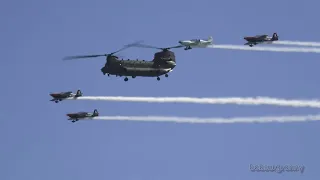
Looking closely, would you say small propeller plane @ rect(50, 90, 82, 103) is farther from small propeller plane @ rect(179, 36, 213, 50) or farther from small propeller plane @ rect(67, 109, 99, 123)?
small propeller plane @ rect(179, 36, 213, 50)

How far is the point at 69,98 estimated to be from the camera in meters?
128

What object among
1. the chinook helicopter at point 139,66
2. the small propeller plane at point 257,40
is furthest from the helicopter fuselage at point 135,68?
the small propeller plane at point 257,40


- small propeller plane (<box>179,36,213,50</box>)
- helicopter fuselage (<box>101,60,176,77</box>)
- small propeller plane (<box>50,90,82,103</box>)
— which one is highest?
small propeller plane (<box>179,36,213,50</box>)

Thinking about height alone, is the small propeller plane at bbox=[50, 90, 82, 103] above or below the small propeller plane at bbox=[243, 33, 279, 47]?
below

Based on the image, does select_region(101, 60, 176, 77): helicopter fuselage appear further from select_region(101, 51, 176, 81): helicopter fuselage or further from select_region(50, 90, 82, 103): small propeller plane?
select_region(50, 90, 82, 103): small propeller plane

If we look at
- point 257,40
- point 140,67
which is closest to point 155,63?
point 140,67

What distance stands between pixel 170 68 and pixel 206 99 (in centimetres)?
1163

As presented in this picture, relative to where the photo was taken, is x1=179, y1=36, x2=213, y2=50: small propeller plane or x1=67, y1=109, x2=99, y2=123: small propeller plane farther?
x1=67, y1=109, x2=99, y2=123: small propeller plane

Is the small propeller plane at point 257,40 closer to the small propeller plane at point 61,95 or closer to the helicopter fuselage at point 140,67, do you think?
the helicopter fuselage at point 140,67

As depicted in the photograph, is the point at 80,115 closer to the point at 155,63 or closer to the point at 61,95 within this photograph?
the point at 61,95

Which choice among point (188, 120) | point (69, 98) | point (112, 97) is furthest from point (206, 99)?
point (69, 98)

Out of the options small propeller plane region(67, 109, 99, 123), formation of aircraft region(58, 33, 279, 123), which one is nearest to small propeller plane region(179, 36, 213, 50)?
formation of aircraft region(58, 33, 279, 123)

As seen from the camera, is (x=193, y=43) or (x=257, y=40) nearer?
(x=257, y=40)

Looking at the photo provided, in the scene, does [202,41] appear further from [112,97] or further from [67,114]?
[67,114]
